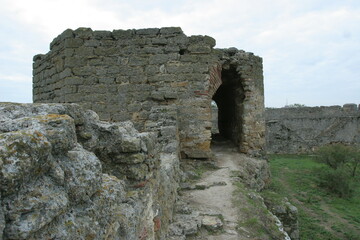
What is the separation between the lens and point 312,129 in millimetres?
18719

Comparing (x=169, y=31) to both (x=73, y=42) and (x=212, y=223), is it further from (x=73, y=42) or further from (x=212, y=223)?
(x=212, y=223)

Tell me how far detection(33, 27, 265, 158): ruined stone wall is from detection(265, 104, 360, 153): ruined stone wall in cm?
1254

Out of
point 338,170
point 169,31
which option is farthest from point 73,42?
point 338,170

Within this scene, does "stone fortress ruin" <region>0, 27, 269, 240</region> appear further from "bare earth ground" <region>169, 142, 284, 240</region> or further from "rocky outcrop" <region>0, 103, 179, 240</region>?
"bare earth ground" <region>169, 142, 284, 240</region>

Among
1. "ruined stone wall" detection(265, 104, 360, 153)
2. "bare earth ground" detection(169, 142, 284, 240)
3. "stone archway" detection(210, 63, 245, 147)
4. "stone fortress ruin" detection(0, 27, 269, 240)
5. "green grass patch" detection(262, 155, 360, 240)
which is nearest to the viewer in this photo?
"stone fortress ruin" detection(0, 27, 269, 240)

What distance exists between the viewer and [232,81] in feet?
29.7

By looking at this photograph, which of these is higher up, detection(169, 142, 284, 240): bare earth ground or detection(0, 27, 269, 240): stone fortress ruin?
detection(0, 27, 269, 240): stone fortress ruin

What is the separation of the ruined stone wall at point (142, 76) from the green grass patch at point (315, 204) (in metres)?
2.31

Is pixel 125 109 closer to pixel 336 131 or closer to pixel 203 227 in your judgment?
pixel 203 227

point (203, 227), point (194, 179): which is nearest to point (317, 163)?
point (194, 179)

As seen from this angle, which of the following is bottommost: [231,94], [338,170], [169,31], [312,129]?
[338,170]

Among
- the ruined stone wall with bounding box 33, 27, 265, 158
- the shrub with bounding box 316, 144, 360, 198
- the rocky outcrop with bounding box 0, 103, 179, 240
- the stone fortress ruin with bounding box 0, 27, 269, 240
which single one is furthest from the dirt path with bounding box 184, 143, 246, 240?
the shrub with bounding box 316, 144, 360, 198

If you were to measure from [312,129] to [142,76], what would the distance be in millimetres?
15170

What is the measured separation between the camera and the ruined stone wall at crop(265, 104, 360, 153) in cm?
1786
